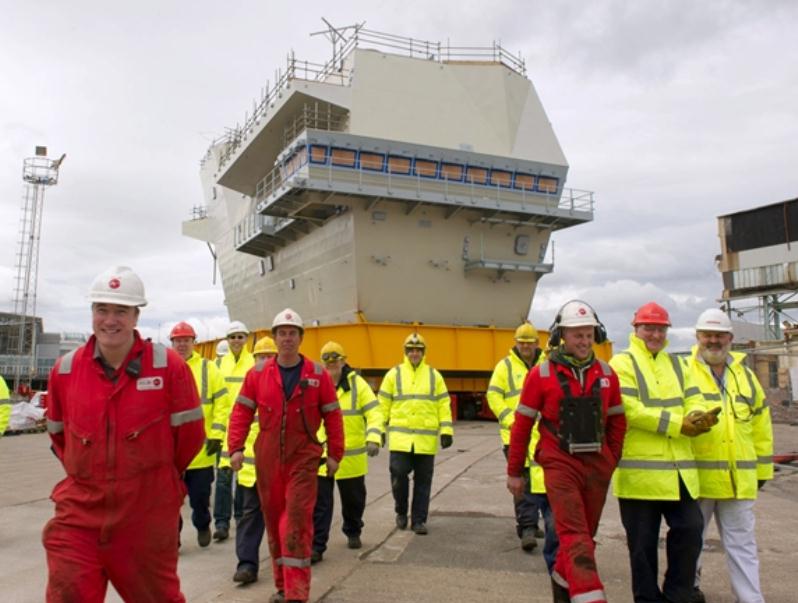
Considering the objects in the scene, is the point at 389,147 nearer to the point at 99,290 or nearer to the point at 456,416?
the point at 456,416

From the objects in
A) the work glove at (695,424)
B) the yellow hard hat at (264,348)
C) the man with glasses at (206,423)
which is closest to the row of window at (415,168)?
the yellow hard hat at (264,348)

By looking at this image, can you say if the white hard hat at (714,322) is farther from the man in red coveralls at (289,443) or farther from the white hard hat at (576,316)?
the man in red coveralls at (289,443)

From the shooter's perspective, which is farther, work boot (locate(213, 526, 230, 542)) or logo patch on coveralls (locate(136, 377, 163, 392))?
work boot (locate(213, 526, 230, 542))

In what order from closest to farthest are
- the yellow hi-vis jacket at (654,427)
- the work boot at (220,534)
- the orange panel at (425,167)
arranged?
the yellow hi-vis jacket at (654,427), the work boot at (220,534), the orange panel at (425,167)

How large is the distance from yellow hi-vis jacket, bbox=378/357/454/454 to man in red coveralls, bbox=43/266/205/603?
3.38m

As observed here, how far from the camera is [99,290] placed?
9.34ft

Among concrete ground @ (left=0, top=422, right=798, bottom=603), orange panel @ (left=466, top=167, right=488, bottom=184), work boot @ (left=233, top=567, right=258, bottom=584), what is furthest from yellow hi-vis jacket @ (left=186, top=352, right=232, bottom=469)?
orange panel @ (left=466, top=167, right=488, bottom=184)

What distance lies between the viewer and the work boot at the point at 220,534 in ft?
18.4

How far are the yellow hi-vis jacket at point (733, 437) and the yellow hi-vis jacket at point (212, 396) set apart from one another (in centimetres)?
382

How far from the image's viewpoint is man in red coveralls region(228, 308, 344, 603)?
12.5 ft

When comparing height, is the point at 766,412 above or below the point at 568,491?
above

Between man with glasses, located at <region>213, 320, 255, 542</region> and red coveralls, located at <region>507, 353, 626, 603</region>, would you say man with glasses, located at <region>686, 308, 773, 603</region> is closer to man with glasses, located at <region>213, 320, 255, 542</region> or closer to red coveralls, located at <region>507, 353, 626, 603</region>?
red coveralls, located at <region>507, 353, 626, 603</region>

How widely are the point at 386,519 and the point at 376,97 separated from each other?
1322 centimetres

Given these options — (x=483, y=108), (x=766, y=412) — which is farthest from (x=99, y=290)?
(x=483, y=108)
